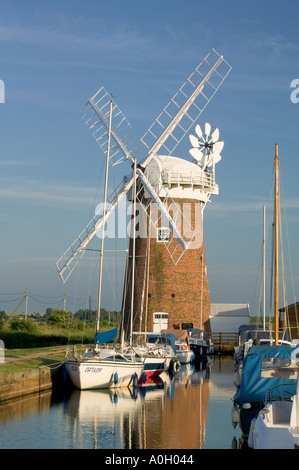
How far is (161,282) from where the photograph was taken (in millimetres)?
52469

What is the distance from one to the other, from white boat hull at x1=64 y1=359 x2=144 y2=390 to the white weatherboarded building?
31.0 meters

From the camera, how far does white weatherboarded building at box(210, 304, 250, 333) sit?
61688 mm

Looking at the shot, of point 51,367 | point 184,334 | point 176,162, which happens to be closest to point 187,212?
point 176,162

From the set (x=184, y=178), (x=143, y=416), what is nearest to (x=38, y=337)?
(x=184, y=178)

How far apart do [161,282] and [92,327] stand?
13663 millimetres

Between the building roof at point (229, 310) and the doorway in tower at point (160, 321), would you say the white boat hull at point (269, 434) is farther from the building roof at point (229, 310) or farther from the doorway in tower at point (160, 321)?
the building roof at point (229, 310)

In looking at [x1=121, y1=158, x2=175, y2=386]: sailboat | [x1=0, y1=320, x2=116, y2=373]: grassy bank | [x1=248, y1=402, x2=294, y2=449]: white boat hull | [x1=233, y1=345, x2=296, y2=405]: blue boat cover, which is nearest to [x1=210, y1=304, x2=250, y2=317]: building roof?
[x1=0, y1=320, x2=116, y2=373]: grassy bank

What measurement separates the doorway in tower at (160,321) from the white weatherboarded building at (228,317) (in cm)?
1025

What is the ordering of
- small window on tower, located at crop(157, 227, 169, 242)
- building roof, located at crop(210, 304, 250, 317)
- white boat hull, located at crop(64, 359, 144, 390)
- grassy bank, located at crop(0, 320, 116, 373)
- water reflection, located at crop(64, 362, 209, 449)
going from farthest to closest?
building roof, located at crop(210, 304, 250, 317) → small window on tower, located at crop(157, 227, 169, 242) → grassy bank, located at crop(0, 320, 116, 373) → white boat hull, located at crop(64, 359, 144, 390) → water reflection, located at crop(64, 362, 209, 449)

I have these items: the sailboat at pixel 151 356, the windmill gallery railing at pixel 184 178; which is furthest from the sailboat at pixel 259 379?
the windmill gallery railing at pixel 184 178

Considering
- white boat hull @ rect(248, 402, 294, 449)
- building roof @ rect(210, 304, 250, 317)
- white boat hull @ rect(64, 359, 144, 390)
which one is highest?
building roof @ rect(210, 304, 250, 317)

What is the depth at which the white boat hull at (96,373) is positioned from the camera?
29.5 m

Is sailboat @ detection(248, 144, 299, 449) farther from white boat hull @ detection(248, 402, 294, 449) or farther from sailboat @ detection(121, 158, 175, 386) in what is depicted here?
sailboat @ detection(121, 158, 175, 386)
